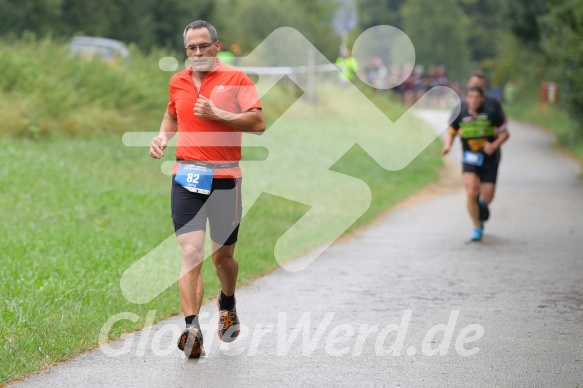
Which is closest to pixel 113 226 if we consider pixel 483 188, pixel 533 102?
pixel 483 188

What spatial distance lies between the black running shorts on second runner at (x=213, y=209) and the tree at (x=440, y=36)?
7301 cm

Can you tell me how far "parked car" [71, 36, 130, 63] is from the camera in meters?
23.6

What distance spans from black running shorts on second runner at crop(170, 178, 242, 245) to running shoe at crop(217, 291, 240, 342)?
0.55 meters

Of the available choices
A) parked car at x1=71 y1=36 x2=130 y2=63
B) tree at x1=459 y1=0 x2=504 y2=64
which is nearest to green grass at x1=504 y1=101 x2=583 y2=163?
parked car at x1=71 y1=36 x2=130 y2=63

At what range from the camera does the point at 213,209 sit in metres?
6.98

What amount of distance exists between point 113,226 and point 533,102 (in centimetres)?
4198

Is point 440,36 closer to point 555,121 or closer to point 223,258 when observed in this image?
point 555,121

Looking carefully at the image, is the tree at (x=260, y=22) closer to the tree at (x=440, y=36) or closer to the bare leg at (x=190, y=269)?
the tree at (x=440, y=36)

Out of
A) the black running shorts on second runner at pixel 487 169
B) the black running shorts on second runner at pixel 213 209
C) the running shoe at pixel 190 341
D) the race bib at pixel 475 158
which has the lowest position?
the black running shorts on second runner at pixel 487 169

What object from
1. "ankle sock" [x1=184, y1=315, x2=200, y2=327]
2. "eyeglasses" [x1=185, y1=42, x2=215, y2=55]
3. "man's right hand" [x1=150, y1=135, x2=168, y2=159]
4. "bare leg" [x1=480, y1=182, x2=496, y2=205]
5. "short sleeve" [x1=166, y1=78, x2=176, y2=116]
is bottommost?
"bare leg" [x1=480, y1=182, x2=496, y2=205]

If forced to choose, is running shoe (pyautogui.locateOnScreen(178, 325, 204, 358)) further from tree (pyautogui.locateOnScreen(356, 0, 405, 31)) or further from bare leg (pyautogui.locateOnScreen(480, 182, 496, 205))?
tree (pyautogui.locateOnScreen(356, 0, 405, 31))

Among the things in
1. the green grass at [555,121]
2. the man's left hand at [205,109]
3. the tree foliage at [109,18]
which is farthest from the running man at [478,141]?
the tree foliage at [109,18]

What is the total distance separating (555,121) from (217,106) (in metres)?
36.2

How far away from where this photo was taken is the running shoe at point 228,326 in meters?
7.25
